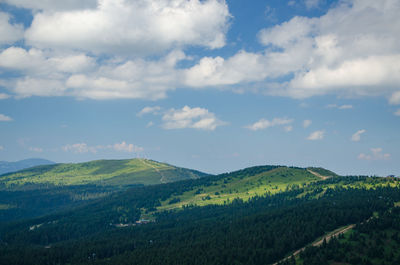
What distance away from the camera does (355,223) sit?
196 meters

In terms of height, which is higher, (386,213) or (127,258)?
(386,213)

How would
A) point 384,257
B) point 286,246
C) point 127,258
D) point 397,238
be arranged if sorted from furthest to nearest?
point 127,258, point 286,246, point 397,238, point 384,257

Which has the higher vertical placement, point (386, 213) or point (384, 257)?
point (386, 213)

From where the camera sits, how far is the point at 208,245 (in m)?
195

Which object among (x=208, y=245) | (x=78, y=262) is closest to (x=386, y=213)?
(x=208, y=245)

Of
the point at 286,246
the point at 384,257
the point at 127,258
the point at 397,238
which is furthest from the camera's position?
the point at 127,258

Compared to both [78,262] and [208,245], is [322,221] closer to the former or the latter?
→ [208,245]

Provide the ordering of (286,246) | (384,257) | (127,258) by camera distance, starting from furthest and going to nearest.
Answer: (127,258) → (286,246) → (384,257)

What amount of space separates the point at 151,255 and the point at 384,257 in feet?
376

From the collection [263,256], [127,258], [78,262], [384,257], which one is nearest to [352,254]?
[384,257]

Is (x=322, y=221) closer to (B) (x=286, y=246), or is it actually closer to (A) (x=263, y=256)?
(B) (x=286, y=246)

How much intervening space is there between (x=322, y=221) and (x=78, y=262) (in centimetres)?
14358

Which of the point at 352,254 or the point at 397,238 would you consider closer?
the point at 352,254

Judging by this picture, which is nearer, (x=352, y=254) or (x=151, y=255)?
(x=352, y=254)
